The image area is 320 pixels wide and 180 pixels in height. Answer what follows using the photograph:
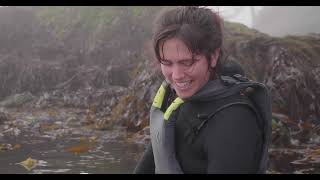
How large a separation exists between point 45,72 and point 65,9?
6.13 meters

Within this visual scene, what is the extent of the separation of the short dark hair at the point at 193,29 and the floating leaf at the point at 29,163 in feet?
17.5

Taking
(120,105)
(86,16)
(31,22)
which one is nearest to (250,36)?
(120,105)

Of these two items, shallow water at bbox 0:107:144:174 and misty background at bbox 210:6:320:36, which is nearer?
shallow water at bbox 0:107:144:174

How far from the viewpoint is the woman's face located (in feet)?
8.11

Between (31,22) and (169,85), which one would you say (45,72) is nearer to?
(31,22)

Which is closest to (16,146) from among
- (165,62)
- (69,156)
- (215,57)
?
(69,156)

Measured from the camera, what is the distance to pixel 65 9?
2316 centimetres

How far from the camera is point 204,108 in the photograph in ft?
8.13

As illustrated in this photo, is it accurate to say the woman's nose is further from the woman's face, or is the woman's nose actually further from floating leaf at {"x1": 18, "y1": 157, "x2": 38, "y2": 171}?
floating leaf at {"x1": 18, "y1": 157, "x2": 38, "y2": 171}

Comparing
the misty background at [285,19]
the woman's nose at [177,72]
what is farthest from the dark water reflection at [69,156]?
the misty background at [285,19]

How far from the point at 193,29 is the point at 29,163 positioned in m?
5.72

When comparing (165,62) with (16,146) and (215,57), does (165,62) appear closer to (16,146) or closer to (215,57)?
(215,57)

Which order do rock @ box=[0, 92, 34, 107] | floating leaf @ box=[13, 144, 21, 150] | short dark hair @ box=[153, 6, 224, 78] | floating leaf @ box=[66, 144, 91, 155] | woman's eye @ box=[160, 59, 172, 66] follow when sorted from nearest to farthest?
short dark hair @ box=[153, 6, 224, 78] < woman's eye @ box=[160, 59, 172, 66] < floating leaf @ box=[66, 144, 91, 155] < floating leaf @ box=[13, 144, 21, 150] < rock @ box=[0, 92, 34, 107]

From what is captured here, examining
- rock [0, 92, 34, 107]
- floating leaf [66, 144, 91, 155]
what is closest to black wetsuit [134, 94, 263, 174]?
floating leaf [66, 144, 91, 155]
